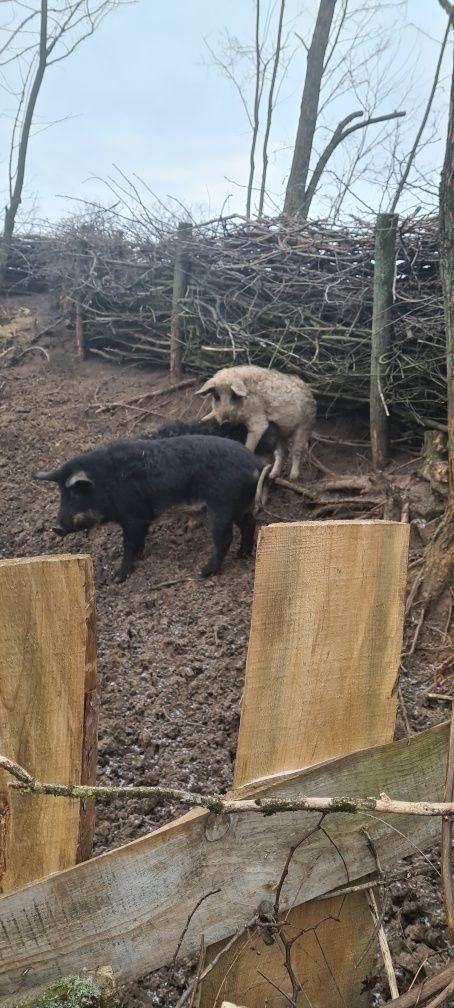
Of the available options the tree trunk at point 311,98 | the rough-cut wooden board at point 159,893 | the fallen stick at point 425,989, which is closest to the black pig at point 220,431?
the rough-cut wooden board at point 159,893

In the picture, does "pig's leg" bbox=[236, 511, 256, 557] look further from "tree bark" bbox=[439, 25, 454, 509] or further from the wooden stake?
the wooden stake

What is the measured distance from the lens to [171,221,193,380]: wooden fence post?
8219mm

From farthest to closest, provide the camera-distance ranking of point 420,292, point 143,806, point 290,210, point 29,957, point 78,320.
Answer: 1. point 290,210
2. point 78,320
3. point 420,292
4. point 143,806
5. point 29,957

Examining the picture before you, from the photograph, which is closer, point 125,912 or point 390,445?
point 125,912

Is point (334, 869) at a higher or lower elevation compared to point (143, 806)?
higher

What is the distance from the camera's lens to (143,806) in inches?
104

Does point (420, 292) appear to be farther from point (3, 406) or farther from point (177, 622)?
point (3, 406)

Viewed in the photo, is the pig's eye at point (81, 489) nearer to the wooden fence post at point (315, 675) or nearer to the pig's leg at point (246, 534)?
the pig's leg at point (246, 534)

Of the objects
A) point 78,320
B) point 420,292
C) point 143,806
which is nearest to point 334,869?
point 143,806

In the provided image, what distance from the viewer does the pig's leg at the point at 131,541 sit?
19.8 feet

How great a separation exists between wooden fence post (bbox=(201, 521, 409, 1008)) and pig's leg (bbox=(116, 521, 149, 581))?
4480 millimetres

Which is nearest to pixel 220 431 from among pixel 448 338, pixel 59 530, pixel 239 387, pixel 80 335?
pixel 239 387

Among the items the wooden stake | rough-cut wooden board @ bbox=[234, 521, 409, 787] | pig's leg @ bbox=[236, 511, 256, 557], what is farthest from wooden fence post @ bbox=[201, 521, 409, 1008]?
the wooden stake

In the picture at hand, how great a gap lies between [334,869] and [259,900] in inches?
8.0
